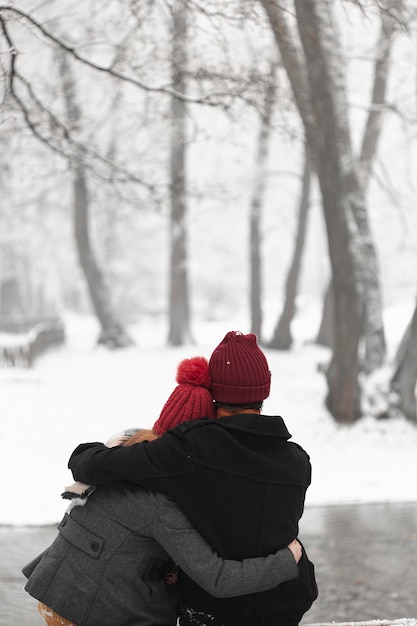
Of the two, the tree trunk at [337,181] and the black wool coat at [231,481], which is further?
the tree trunk at [337,181]

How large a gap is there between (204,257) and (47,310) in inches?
824

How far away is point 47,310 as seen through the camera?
66.9 meters

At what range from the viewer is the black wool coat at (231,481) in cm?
258

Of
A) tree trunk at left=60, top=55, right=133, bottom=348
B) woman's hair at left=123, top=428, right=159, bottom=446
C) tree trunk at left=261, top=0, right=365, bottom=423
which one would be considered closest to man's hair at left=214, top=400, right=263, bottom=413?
woman's hair at left=123, top=428, right=159, bottom=446

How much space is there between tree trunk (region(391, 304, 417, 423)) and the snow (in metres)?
0.26

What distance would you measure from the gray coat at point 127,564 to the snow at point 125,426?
6033 millimetres

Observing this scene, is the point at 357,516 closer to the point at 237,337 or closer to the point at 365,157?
the point at 237,337

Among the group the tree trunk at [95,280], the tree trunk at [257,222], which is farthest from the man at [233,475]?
the tree trunk at [95,280]

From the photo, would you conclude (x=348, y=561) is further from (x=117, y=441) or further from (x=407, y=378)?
(x=407, y=378)

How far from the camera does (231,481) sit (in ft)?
8.59

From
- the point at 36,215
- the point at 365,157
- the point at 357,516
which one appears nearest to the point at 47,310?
the point at 36,215

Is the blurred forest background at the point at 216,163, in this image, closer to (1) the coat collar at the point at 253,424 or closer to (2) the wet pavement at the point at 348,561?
(2) the wet pavement at the point at 348,561

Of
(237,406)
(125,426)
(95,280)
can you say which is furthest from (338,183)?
(95,280)

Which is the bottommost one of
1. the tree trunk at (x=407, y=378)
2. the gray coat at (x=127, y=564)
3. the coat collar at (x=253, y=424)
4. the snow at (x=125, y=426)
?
the snow at (x=125, y=426)
